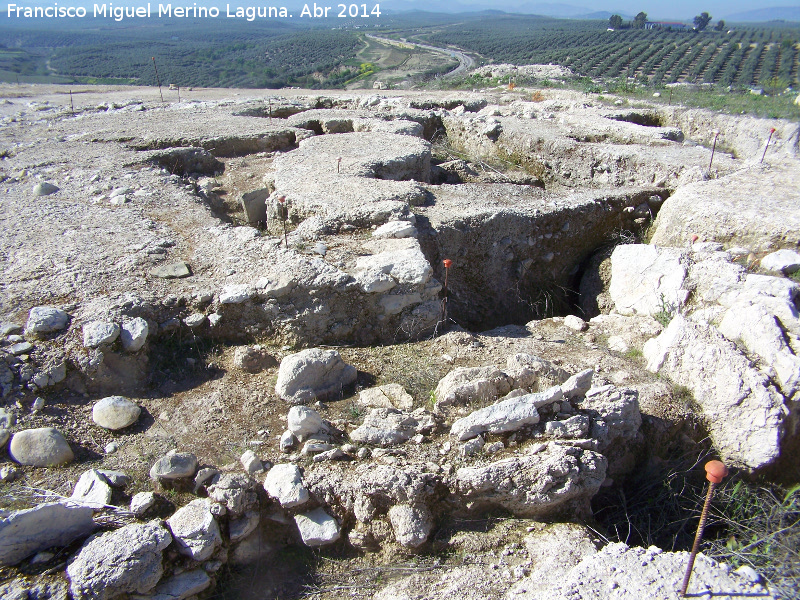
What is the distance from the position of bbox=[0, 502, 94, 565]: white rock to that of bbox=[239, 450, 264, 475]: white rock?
0.75 meters

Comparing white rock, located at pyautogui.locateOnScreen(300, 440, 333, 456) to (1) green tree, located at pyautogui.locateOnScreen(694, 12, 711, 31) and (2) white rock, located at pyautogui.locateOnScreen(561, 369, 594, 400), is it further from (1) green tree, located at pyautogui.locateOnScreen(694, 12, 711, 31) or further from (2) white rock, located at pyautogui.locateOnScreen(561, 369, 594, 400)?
(1) green tree, located at pyautogui.locateOnScreen(694, 12, 711, 31)

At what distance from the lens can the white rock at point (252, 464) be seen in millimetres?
2789

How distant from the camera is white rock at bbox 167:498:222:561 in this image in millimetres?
2443

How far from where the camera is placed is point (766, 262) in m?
4.43

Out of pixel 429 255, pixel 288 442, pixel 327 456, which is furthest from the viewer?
pixel 429 255

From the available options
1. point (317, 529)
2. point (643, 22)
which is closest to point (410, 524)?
point (317, 529)

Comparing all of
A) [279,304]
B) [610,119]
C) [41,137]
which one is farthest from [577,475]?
[41,137]

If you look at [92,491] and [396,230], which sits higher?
[396,230]

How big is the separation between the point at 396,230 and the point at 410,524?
9.12 ft

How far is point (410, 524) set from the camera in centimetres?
260

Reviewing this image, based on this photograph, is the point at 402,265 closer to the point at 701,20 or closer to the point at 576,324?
the point at 576,324

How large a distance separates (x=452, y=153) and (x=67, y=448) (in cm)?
725

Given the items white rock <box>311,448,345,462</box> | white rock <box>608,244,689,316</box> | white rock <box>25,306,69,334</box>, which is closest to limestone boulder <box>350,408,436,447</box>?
white rock <box>311,448,345,462</box>

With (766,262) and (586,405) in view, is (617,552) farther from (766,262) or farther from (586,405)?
(766,262)
